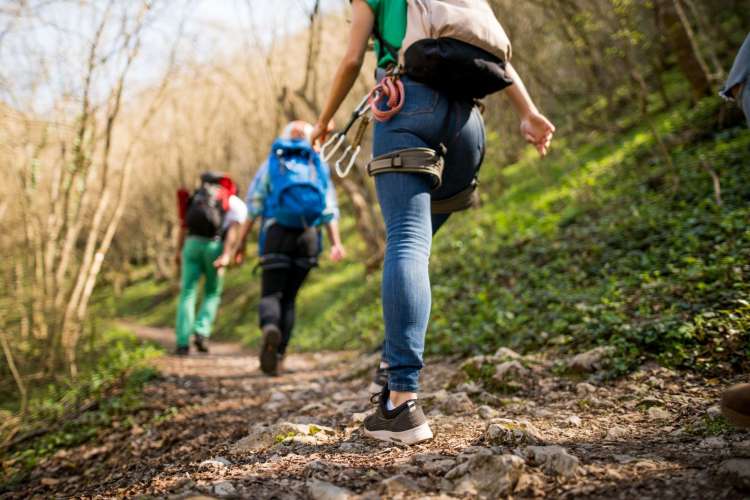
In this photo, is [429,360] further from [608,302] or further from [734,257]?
[734,257]

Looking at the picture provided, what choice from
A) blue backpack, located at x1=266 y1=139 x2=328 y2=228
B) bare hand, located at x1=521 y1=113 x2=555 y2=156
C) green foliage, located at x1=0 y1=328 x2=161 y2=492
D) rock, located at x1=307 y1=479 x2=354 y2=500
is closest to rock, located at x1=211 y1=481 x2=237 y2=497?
rock, located at x1=307 y1=479 x2=354 y2=500

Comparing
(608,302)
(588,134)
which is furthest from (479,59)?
(588,134)

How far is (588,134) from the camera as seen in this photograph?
→ 33.9ft

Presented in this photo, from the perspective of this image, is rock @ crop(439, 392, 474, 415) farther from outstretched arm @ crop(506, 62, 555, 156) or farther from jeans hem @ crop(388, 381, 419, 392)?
outstretched arm @ crop(506, 62, 555, 156)

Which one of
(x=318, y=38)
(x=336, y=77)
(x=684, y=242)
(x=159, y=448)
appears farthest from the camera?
(x=318, y=38)

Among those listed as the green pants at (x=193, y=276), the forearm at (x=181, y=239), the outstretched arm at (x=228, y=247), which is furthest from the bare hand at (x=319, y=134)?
the forearm at (x=181, y=239)

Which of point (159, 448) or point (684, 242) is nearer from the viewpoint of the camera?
point (159, 448)

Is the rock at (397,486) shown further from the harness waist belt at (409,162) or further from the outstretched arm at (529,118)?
Answer: the outstretched arm at (529,118)

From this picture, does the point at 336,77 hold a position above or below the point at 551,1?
below

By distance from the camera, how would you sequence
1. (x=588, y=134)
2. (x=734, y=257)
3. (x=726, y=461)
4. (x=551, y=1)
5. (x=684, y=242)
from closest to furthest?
(x=726, y=461)
(x=734, y=257)
(x=684, y=242)
(x=551, y=1)
(x=588, y=134)

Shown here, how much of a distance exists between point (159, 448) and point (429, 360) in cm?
212

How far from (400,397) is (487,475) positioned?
510mm

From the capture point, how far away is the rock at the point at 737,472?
1.33 meters

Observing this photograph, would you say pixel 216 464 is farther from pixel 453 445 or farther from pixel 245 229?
pixel 245 229
